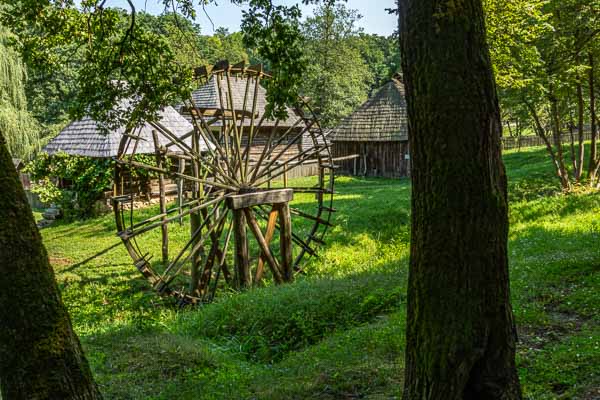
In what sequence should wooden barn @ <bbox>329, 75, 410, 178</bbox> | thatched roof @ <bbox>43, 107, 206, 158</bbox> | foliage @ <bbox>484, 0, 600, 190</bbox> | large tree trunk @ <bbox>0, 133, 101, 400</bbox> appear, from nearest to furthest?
large tree trunk @ <bbox>0, 133, 101, 400</bbox> < foliage @ <bbox>484, 0, 600, 190</bbox> < thatched roof @ <bbox>43, 107, 206, 158</bbox> < wooden barn @ <bbox>329, 75, 410, 178</bbox>

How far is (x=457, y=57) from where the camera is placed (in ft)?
10.1

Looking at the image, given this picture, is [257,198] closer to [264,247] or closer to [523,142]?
[264,247]

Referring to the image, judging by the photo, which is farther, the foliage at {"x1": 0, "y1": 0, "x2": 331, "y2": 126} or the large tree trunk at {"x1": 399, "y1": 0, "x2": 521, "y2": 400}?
the foliage at {"x1": 0, "y1": 0, "x2": 331, "y2": 126}

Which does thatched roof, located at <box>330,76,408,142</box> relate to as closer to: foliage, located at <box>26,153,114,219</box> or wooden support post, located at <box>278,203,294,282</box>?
foliage, located at <box>26,153,114,219</box>

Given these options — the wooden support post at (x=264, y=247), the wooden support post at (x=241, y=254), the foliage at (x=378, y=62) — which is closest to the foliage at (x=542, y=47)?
the wooden support post at (x=264, y=247)

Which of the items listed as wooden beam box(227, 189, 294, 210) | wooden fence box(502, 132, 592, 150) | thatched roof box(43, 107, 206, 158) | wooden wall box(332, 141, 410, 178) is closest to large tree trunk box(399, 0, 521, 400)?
wooden beam box(227, 189, 294, 210)

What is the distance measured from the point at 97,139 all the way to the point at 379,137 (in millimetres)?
14442

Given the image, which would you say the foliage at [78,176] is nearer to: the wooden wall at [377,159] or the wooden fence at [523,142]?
the wooden wall at [377,159]

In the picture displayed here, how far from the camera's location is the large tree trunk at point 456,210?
311 cm

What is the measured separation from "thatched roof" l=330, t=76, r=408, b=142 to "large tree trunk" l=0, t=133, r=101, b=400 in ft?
82.7

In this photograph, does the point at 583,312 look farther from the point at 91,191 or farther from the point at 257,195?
the point at 91,191

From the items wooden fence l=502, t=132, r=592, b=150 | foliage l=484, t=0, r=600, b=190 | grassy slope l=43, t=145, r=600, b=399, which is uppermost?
foliage l=484, t=0, r=600, b=190

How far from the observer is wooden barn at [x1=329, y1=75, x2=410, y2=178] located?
28.2m

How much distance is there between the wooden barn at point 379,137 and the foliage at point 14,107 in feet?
51.4
